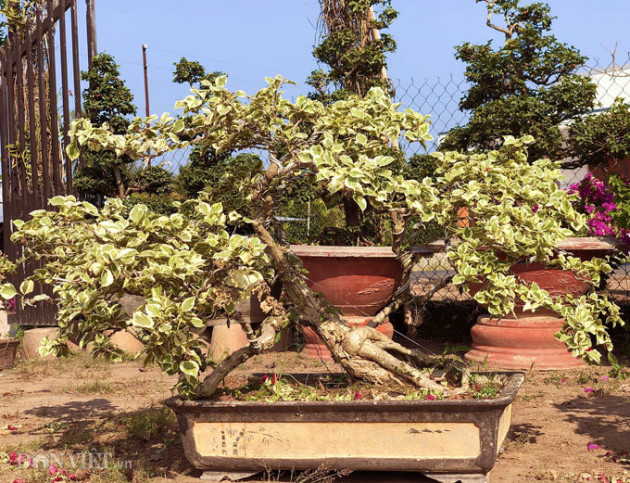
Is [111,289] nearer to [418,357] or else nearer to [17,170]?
[418,357]

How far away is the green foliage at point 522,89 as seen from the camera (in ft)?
18.6

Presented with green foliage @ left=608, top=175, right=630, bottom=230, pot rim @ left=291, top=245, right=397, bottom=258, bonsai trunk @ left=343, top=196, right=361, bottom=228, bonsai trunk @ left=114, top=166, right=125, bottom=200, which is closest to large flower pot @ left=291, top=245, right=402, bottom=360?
pot rim @ left=291, top=245, right=397, bottom=258

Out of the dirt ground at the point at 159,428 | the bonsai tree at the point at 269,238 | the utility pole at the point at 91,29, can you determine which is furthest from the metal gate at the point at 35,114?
the bonsai tree at the point at 269,238

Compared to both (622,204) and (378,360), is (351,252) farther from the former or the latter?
(378,360)

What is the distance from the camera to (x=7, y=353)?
6.13 m

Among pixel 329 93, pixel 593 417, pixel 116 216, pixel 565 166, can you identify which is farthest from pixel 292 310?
pixel 329 93

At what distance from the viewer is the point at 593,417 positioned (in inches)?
151

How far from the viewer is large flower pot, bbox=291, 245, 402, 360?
17.6ft

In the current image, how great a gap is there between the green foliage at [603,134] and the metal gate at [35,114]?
14.3 ft

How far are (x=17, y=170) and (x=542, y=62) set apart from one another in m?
5.47

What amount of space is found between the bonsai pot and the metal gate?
0.77 metres

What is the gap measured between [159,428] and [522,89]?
4.06 metres

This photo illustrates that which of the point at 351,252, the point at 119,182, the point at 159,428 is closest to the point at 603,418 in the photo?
the point at 351,252

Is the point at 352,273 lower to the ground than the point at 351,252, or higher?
lower
